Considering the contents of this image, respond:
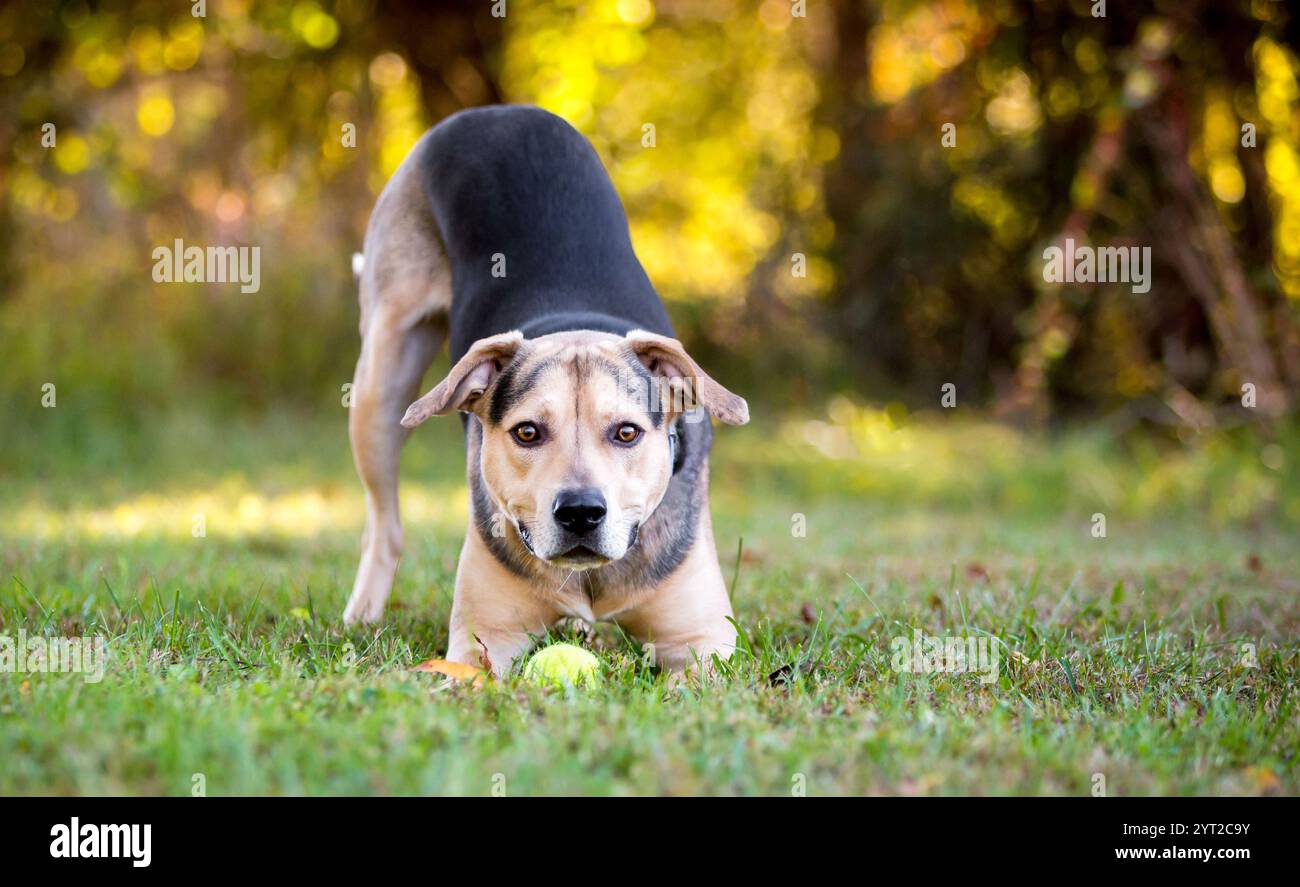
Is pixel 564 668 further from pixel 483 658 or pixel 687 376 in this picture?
pixel 687 376

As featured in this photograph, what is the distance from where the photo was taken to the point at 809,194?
1428 centimetres

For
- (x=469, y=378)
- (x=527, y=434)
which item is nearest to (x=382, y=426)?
(x=469, y=378)

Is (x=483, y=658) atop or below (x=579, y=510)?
below

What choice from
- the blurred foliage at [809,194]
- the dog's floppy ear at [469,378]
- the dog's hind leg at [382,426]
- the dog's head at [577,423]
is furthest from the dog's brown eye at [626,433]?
the blurred foliage at [809,194]

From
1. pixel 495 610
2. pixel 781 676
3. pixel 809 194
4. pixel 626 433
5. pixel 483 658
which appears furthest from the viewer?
pixel 809 194

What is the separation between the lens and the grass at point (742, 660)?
2.96 metres

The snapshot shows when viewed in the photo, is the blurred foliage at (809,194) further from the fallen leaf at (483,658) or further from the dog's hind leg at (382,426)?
the fallen leaf at (483,658)

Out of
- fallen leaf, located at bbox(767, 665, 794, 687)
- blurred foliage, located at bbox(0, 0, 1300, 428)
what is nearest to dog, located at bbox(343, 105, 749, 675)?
fallen leaf, located at bbox(767, 665, 794, 687)

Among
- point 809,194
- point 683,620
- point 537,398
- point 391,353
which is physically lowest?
point 683,620

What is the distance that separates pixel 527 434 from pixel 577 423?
179mm

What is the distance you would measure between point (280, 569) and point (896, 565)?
3.04 m

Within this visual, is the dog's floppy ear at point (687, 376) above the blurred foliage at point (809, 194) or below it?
below

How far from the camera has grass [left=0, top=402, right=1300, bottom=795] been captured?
296 cm

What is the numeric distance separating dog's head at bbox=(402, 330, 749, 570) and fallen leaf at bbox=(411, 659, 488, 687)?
1.35 ft
